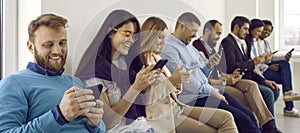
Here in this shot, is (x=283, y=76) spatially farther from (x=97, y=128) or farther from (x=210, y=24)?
(x=97, y=128)

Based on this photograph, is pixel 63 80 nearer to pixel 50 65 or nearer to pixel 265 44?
pixel 50 65

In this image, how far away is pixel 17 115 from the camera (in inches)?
31.4

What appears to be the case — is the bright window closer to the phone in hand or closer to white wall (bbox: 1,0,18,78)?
the phone in hand

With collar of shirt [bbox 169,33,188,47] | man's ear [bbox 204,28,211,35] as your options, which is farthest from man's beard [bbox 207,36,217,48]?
collar of shirt [bbox 169,33,188,47]

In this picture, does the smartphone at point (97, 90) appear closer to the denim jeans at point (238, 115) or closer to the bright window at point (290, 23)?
the denim jeans at point (238, 115)

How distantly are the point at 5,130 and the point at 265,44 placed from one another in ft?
4.35

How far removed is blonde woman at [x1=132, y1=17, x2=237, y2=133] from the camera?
109cm

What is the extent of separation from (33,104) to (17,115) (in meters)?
0.05

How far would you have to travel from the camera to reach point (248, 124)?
149 cm

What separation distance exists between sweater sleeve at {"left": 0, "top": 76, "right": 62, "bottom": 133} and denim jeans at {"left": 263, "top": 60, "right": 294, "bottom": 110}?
3.99 feet

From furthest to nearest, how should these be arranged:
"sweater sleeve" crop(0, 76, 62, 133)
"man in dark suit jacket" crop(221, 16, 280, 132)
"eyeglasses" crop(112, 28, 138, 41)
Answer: "man in dark suit jacket" crop(221, 16, 280, 132)
"eyeglasses" crop(112, 28, 138, 41)
"sweater sleeve" crop(0, 76, 62, 133)

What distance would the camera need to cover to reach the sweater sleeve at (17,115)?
77 cm

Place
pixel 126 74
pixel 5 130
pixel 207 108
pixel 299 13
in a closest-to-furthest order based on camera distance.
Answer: pixel 5 130, pixel 126 74, pixel 207 108, pixel 299 13

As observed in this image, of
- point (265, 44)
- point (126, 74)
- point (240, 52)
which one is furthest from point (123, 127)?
point (265, 44)
